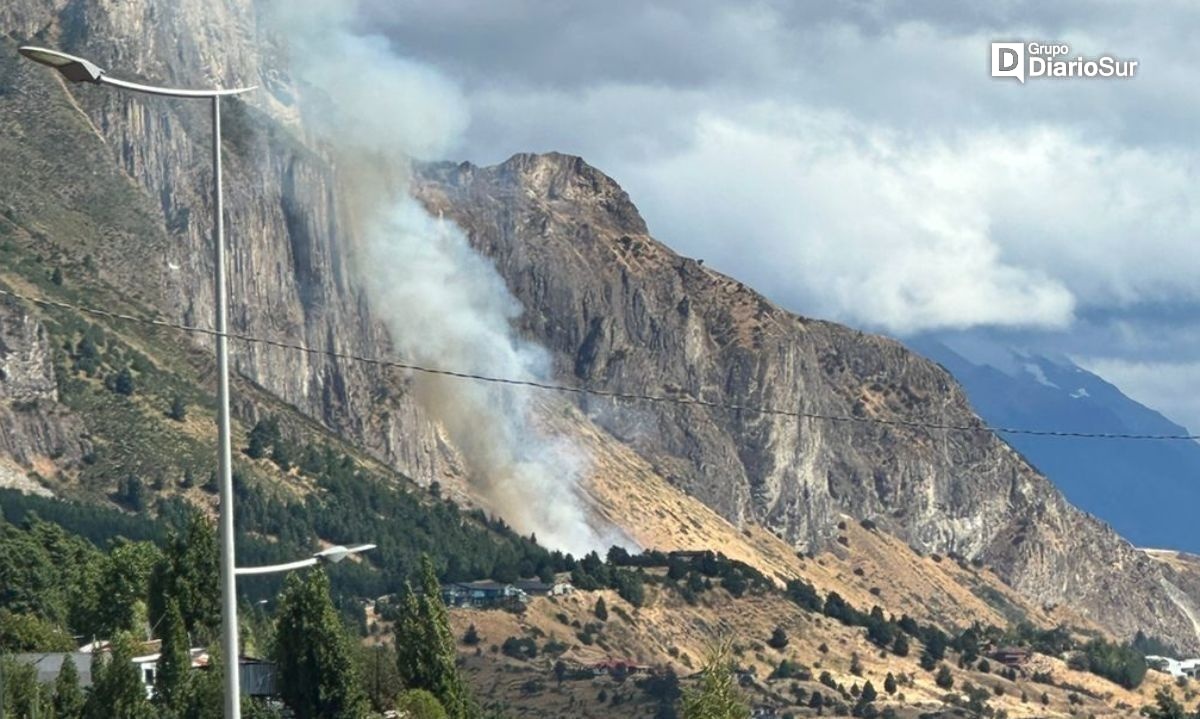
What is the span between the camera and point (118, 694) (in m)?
115

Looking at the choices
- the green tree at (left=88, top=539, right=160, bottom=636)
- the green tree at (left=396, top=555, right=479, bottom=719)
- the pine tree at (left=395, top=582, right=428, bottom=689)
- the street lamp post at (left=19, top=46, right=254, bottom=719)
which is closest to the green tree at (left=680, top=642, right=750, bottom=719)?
the street lamp post at (left=19, top=46, right=254, bottom=719)

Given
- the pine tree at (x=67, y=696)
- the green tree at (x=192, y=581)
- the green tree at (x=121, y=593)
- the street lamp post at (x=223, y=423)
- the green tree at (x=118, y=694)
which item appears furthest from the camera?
the green tree at (x=121, y=593)

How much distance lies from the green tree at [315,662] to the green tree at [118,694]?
20.6 metres

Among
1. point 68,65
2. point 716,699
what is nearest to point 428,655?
→ point 716,699

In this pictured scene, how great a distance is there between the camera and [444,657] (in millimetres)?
150625

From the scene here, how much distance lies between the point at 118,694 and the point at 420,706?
29600 mm

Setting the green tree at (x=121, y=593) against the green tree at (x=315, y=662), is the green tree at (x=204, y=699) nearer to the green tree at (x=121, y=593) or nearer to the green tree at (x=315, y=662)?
the green tree at (x=315, y=662)

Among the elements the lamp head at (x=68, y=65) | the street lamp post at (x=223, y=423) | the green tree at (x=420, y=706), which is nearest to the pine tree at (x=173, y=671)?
the green tree at (x=420, y=706)

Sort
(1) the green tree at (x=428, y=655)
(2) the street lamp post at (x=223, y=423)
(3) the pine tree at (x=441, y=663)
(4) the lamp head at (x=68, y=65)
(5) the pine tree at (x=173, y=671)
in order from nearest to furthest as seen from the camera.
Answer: (4) the lamp head at (x=68, y=65) → (2) the street lamp post at (x=223, y=423) → (5) the pine tree at (x=173, y=671) → (3) the pine tree at (x=441, y=663) → (1) the green tree at (x=428, y=655)

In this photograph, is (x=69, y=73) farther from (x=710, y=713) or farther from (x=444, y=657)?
(x=444, y=657)

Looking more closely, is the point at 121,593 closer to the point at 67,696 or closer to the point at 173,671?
the point at 173,671

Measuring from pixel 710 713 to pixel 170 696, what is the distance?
118 feet

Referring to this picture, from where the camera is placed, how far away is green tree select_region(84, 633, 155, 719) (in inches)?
4503

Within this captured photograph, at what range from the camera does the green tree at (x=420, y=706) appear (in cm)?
14112
